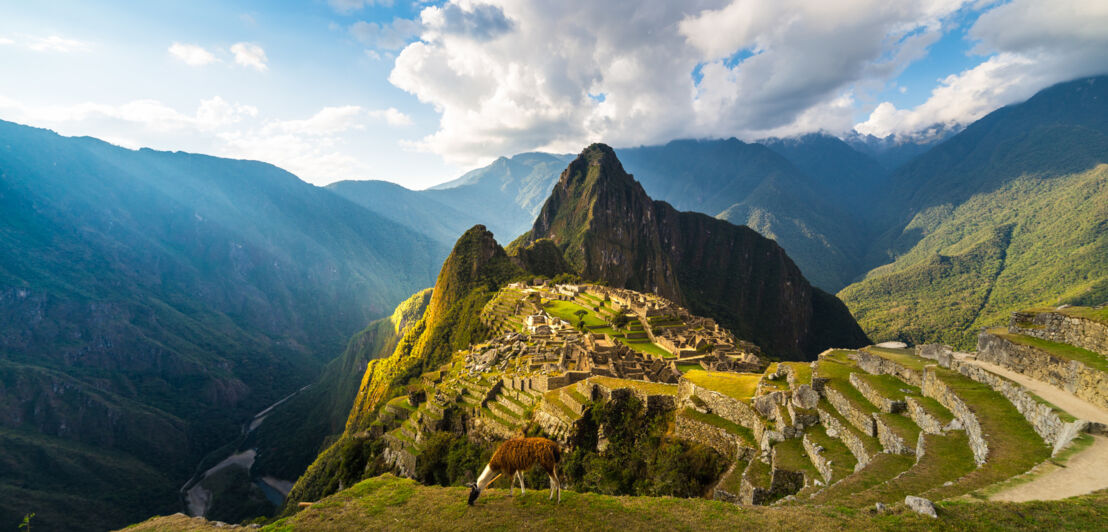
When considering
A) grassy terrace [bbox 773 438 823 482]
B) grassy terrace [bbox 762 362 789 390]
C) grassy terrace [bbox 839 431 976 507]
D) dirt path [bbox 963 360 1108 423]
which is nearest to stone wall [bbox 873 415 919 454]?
grassy terrace [bbox 839 431 976 507]

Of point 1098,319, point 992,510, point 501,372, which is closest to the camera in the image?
point 992,510

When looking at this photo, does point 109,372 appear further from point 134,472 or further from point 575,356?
point 575,356

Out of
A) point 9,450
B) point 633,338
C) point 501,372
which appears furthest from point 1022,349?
point 9,450

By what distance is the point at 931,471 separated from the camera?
11.7 m

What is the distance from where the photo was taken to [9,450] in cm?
10656

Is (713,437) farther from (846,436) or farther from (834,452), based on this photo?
(846,436)

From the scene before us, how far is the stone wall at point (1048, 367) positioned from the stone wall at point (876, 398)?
448 centimetres

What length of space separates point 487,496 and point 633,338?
44.5 metres

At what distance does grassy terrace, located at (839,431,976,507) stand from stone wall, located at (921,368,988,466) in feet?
0.85

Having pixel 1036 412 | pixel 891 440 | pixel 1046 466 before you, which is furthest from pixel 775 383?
pixel 1046 466

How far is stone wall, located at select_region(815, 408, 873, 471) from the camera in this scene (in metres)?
14.0

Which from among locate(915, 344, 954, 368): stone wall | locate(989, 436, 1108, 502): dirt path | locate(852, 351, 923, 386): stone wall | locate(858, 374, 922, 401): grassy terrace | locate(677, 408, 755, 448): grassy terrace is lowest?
locate(677, 408, 755, 448): grassy terrace

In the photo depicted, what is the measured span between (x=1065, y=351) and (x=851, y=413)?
7.39 m

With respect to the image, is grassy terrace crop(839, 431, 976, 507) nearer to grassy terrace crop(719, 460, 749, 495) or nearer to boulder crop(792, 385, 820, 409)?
boulder crop(792, 385, 820, 409)
